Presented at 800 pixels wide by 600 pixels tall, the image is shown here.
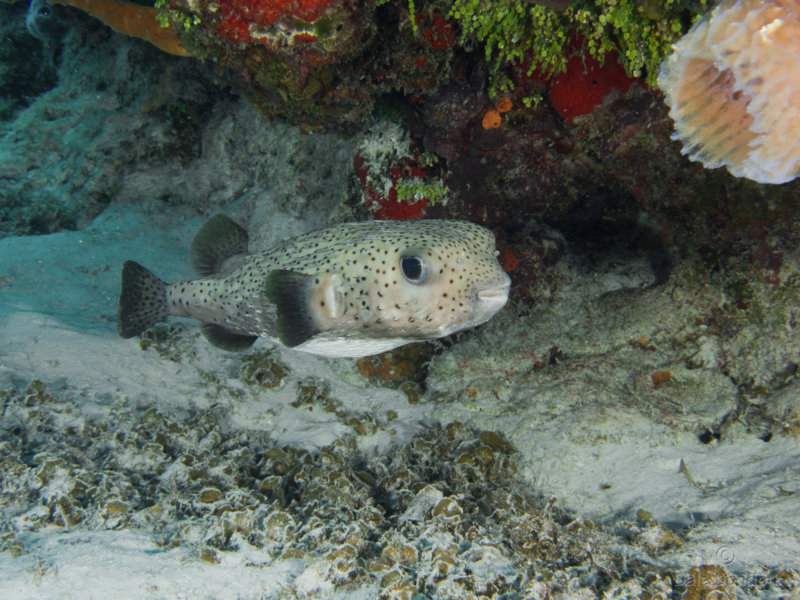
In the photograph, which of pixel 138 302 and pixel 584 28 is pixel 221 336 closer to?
pixel 138 302

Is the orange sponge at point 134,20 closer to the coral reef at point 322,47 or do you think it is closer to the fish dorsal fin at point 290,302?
the coral reef at point 322,47

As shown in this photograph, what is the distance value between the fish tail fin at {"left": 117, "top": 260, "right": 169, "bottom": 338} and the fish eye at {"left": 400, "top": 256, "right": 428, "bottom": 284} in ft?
8.57

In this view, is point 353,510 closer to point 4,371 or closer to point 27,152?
point 4,371

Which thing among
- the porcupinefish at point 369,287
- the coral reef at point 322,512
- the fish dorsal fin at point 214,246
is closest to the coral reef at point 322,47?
the fish dorsal fin at point 214,246

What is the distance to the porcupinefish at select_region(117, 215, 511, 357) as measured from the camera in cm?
277

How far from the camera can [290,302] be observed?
2918 mm

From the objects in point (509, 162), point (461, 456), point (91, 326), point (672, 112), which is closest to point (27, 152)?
point (91, 326)

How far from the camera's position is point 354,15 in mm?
3562

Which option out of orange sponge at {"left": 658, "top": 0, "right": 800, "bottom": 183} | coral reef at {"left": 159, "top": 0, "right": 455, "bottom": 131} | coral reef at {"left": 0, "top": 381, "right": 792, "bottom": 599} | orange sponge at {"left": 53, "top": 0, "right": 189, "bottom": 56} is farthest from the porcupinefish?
orange sponge at {"left": 53, "top": 0, "right": 189, "bottom": 56}

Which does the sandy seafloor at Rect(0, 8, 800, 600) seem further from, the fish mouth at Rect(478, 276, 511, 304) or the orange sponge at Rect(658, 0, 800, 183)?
the orange sponge at Rect(658, 0, 800, 183)

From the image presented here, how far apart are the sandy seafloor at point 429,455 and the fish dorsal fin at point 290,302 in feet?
3.76

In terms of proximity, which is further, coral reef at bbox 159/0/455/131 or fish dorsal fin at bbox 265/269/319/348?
coral reef at bbox 159/0/455/131

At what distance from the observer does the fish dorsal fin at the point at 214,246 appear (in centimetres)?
416

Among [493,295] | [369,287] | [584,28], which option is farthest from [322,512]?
[584,28]
